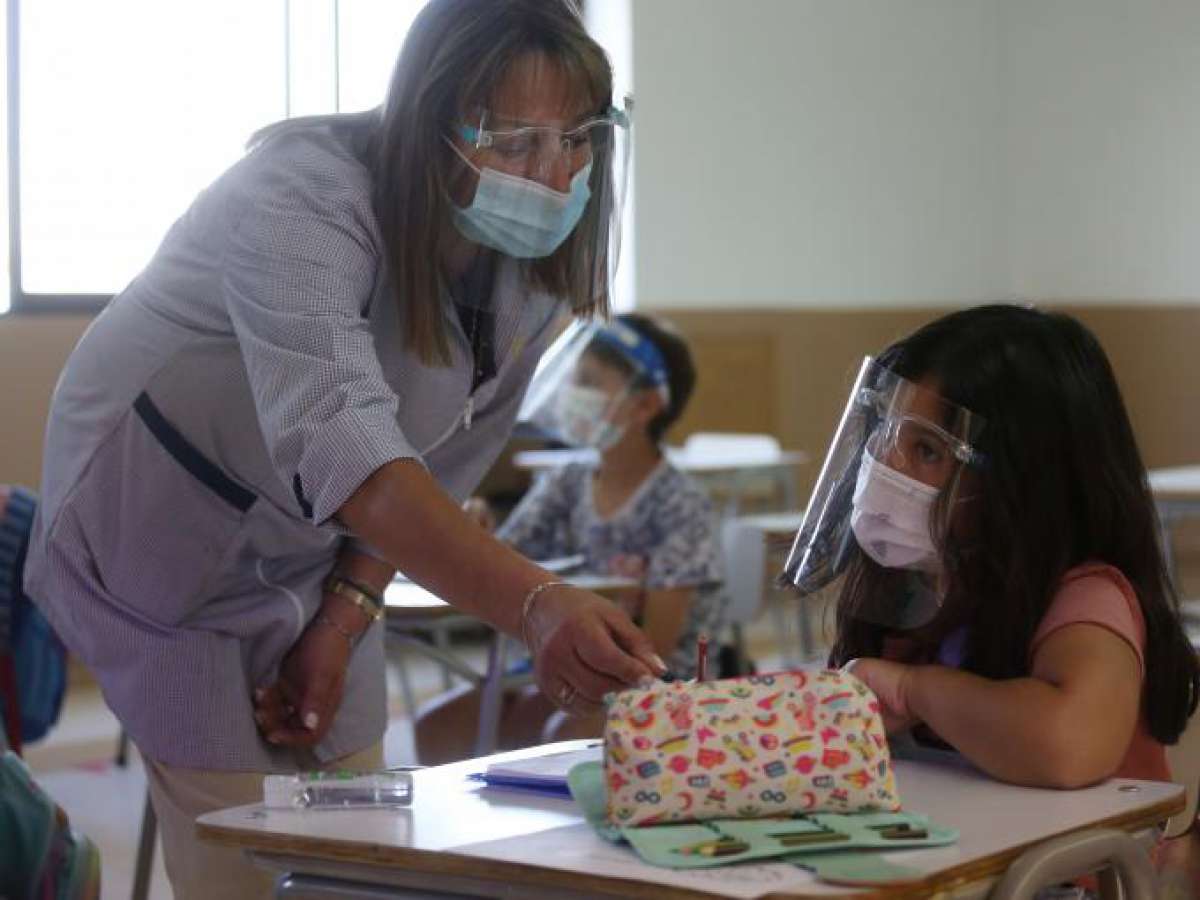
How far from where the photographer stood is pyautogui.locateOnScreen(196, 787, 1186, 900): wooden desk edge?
3.67 feet

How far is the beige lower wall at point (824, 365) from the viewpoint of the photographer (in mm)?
7656

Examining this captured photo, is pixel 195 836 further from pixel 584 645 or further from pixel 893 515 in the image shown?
pixel 893 515

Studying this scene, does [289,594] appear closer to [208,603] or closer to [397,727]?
[208,603]

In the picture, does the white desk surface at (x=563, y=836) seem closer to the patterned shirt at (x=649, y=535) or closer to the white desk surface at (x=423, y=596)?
the white desk surface at (x=423, y=596)

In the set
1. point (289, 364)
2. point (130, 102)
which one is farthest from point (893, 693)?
point (130, 102)

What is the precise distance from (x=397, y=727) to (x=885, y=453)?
371cm

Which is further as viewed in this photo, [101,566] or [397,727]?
[397,727]

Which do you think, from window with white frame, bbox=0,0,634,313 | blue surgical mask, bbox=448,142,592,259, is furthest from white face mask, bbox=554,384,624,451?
blue surgical mask, bbox=448,142,592,259

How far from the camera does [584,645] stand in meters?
1.29

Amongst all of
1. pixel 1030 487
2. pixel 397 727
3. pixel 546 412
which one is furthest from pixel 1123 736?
pixel 397 727

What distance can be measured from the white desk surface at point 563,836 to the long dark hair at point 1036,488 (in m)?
0.19

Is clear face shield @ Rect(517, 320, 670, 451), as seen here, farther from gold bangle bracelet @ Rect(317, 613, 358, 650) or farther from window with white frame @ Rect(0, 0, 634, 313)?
gold bangle bracelet @ Rect(317, 613, 358, 650)

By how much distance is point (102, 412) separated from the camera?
5.14ft

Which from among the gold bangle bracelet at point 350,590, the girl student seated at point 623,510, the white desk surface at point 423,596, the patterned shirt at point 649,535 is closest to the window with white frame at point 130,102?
the girl student seated at point 623,510
